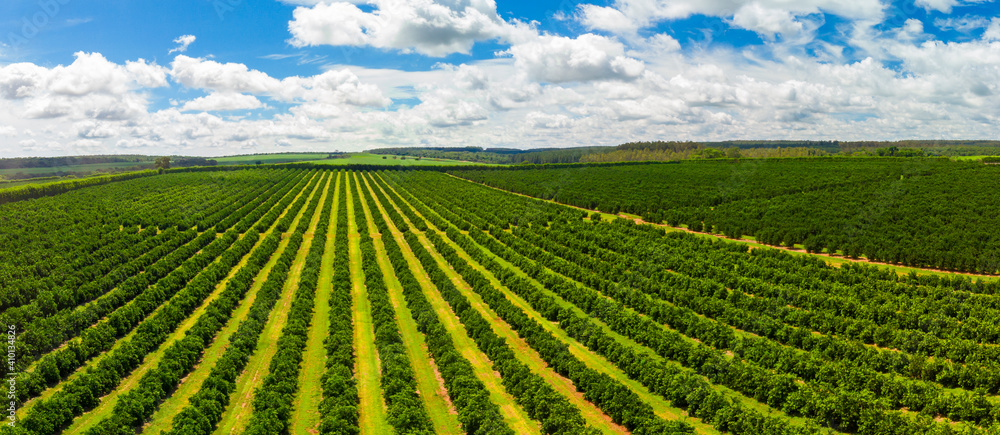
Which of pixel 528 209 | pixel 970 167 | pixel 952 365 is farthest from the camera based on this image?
pixel 970 167

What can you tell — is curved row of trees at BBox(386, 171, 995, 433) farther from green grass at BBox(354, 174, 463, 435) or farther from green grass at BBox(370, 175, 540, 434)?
green grass at BBox(354, 174, 463, 435)

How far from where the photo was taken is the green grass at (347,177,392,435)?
23688 millimetres

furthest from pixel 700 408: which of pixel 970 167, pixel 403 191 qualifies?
pixel 970 167

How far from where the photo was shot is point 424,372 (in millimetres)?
29000

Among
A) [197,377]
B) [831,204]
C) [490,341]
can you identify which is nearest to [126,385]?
[197,377]

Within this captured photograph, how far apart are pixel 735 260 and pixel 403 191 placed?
89.1 m

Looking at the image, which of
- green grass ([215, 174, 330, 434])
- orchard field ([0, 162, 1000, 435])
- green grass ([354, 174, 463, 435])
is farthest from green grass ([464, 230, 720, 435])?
green grass ([215, 174, 330, 434])

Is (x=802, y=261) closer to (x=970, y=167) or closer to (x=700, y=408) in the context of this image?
(x=700, y=408)

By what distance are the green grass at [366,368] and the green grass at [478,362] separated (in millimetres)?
5418

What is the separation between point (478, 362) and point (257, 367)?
45.5ft

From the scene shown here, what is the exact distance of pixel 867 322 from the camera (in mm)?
31703

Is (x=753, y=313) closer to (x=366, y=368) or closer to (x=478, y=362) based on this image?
(x=478, y=362)

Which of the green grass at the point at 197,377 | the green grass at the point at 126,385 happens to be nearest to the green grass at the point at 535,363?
the green grass at the point at 197,377

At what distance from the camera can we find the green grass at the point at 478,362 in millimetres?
23734
